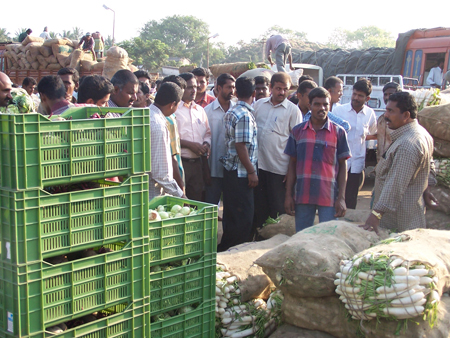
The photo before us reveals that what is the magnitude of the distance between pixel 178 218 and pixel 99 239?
55 cm

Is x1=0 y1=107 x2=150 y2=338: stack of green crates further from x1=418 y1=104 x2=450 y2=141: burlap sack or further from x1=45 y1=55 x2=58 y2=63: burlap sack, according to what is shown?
x1=45 y1=55 x2=58 y2=63: burlap sack

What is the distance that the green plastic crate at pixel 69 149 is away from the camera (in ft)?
6.49

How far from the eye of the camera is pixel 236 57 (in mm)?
58250

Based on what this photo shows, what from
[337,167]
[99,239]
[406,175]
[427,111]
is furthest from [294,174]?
[99,239]

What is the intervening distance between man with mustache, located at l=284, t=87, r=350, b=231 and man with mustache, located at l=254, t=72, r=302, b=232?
78cm

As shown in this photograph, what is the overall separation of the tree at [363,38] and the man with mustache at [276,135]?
316 feet

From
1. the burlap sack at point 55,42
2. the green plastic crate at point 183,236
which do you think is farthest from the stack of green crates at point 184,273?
the burlap sack at point 55,42

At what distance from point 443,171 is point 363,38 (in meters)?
105

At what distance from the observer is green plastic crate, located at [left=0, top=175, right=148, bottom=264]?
6.56ft

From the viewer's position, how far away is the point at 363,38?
10094cm

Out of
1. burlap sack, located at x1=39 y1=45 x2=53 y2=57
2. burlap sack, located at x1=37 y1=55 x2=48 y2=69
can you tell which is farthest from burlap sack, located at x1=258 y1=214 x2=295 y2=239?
burlap sack, located at x1=39 y1=45 x2=53 y2=57

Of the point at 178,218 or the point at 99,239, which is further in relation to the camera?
the point at 178,218

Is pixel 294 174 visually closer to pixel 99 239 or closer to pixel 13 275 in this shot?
pixel 99 239

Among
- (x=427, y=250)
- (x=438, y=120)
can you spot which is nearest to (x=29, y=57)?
(x=438, y=120)
